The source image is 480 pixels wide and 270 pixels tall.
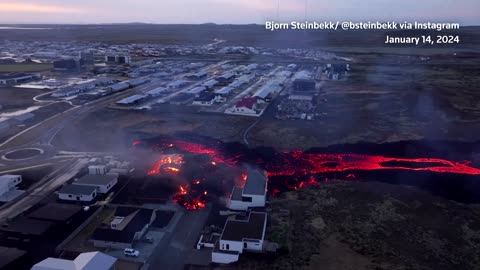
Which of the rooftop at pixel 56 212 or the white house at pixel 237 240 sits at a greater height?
the rooftop at pixel 56 212

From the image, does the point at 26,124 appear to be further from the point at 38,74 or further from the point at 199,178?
the point at 38,74

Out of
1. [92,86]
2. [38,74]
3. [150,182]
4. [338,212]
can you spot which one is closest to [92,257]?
[150,182]

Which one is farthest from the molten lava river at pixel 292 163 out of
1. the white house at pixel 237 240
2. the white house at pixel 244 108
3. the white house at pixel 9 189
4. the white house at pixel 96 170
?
the white house at pixel 244 108

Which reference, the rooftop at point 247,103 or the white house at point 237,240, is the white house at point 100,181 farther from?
the rooftop at point 247,103

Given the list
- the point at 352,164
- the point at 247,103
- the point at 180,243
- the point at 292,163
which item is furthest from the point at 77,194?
the point at 247,103

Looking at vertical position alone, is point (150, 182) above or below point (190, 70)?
below
